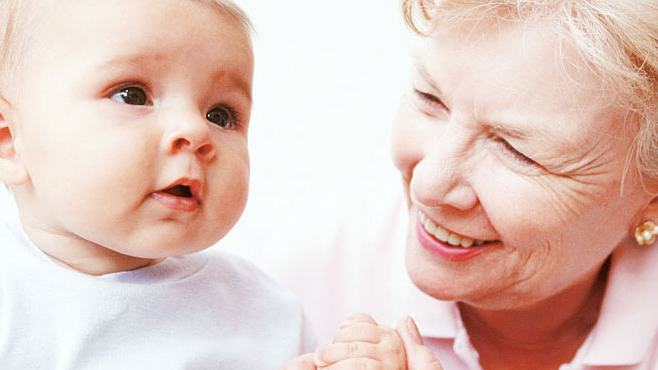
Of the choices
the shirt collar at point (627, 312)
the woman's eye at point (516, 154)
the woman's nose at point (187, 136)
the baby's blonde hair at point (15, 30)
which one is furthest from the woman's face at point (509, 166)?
the baby's blonde hair at point (15, 30)

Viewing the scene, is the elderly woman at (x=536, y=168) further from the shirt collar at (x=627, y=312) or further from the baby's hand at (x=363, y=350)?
the baby's hand at (x=363, y=350)

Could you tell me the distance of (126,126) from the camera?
53.1 inches

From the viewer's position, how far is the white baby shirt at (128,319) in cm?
139

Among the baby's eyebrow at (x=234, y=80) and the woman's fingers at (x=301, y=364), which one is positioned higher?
the baby's eyebrow at (x=234, y=80)

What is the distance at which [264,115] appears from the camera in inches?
118

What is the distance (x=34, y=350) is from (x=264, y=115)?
1.73 m

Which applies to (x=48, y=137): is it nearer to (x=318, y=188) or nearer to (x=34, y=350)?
(x=34, y=350)

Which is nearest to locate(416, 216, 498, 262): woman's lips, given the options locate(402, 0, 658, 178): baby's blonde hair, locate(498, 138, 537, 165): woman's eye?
locate(498, 138, 537, 165): woman's eye

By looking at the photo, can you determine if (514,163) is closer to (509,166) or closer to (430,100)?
(509,166)

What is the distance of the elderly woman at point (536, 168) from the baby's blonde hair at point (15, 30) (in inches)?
30.3

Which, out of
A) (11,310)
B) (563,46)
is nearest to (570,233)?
(563,46)

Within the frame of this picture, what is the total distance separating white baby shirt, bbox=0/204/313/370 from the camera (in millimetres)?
1395

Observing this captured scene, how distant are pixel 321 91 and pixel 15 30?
1.76 metres

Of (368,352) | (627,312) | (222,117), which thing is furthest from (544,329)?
(222,117)
